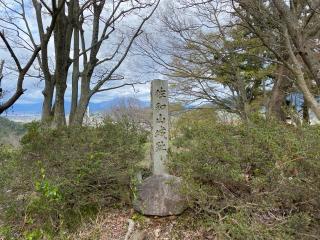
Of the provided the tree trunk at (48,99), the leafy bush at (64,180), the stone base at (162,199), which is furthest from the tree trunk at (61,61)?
the stone base at (162,199)

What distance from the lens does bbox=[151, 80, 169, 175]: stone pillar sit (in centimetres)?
525

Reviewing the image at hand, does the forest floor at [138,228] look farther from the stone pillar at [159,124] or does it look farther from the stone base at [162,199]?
the stone pillar at [159,124]

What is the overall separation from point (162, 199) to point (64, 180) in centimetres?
128

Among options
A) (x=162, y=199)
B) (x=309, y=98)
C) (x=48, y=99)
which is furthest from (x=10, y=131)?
Answer: (x=309, y=98)

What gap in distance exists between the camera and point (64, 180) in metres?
4.20

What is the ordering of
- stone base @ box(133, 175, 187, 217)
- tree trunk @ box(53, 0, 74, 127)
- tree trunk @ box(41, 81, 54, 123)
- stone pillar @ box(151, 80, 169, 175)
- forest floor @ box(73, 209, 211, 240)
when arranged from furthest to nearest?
tree trunk @ box(41, 81, 54, 123) < tree trunk @ box(53, 0, 74, 127) < stone pillar @ box(151, 80, 169, 175) < stone base @ box(133, 175, 187, 217) < forest floor @ box(73, 209, 211, 240)

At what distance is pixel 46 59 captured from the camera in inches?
301

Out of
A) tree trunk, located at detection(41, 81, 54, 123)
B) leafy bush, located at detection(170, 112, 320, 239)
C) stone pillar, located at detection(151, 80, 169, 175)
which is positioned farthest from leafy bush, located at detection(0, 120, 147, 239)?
tree trunk, located at detection(41, 81, 54, 123)

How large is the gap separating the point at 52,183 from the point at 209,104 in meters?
14.9

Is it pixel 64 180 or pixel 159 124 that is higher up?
pixel 159 124

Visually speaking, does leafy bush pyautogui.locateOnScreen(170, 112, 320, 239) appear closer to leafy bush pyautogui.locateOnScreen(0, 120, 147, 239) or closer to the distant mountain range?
leafy bush pyautogui.locateOnScreen(0, 120, 147, 239)

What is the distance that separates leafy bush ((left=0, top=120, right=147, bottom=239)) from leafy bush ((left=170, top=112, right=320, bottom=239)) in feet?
2.96

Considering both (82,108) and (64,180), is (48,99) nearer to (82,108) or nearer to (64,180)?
(82,108)

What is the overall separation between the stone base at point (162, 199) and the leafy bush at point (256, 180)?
231 millimetres
